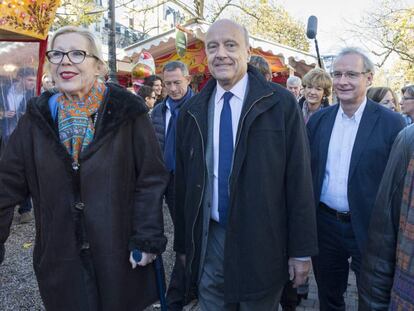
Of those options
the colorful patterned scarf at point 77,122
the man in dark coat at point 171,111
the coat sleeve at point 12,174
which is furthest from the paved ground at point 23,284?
the colorful patterned scarf at point 77,122

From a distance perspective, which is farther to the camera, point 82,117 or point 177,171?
point 177,171

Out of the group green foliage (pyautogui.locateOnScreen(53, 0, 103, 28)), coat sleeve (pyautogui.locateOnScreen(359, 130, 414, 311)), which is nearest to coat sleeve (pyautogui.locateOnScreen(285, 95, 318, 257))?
coat sleeve (pyautogui.locateOnScreen(359, 130, 414, 311))

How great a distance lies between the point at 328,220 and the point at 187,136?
1.10 metres

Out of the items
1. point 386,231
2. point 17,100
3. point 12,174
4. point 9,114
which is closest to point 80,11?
point 17,100

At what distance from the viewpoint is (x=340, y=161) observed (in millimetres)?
2529

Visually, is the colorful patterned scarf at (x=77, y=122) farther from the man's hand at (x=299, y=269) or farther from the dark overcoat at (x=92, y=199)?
the man's hand at (x=299, y=269)

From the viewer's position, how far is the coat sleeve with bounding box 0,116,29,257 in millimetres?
2100

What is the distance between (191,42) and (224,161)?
7.34 meters

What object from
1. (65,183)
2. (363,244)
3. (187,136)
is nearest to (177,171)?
(187,136)

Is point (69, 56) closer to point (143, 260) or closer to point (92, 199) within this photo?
point (92, 199)

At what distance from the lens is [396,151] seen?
147 cm

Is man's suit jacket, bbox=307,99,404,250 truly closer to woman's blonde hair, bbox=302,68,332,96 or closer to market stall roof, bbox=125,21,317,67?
woman's blonde hair, bbox=302,68,332,96

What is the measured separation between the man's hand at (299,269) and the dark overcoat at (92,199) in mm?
703

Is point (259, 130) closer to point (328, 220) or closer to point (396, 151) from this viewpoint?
point (396, 151)
